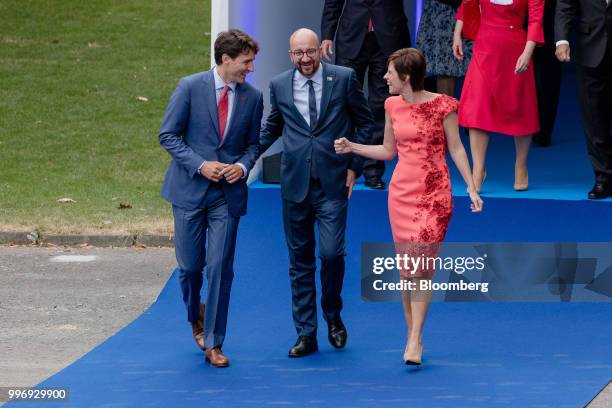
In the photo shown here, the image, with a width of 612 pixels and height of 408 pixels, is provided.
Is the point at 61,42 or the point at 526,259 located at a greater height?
the point at 526,259

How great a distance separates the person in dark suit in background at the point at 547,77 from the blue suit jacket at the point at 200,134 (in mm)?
4290

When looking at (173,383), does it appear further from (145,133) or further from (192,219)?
(145,133)

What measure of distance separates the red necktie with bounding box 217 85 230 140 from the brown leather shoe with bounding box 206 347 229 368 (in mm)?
1188

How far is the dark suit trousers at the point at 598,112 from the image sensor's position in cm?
1002

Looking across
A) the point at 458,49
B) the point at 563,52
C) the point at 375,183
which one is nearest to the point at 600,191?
the point at 563,52

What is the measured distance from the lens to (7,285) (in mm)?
10703

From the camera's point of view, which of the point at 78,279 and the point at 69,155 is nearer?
the point at 78,279

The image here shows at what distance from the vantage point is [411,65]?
783cm

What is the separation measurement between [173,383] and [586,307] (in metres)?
3.05

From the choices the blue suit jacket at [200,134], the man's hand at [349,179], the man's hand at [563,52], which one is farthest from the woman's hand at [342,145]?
the man's hand at [563,52]

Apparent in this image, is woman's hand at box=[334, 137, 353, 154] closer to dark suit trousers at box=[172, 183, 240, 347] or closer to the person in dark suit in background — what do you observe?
dark suit trousers at box=[172, 183, 240, 347]

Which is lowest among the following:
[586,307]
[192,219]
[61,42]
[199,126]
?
[61,42]

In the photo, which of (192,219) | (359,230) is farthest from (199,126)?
(359,230)

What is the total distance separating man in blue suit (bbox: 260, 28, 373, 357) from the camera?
8.20 m
